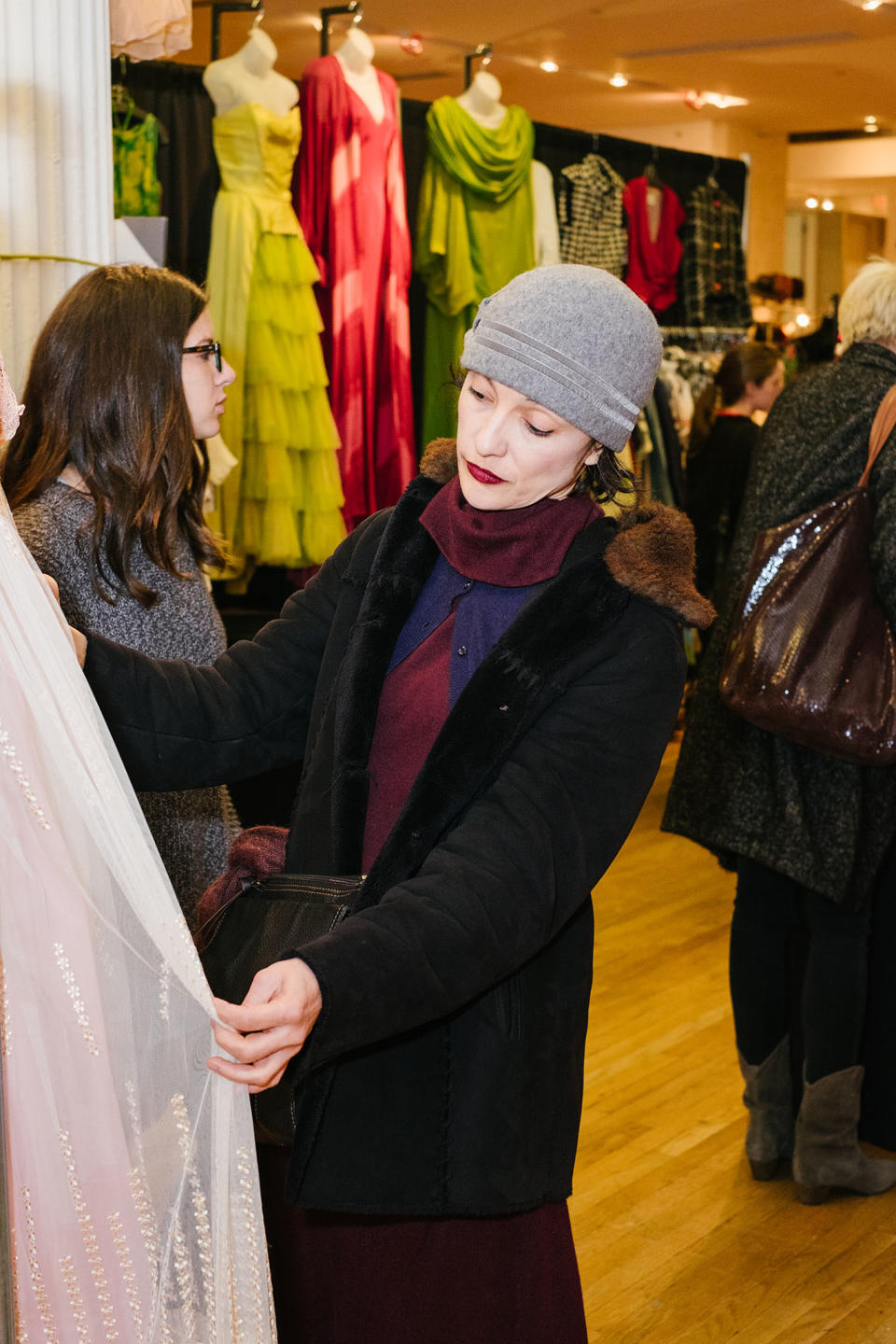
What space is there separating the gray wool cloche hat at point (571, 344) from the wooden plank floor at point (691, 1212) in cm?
163

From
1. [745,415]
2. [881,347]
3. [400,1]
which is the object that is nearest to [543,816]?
[881,347]

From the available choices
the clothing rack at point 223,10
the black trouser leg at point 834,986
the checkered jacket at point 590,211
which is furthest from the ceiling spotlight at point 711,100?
the black trouser leg at point 834,986

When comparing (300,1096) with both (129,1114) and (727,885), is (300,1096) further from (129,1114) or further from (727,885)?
(727,885)

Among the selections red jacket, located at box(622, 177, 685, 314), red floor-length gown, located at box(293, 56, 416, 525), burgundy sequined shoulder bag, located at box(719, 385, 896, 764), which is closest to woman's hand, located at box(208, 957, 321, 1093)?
burgundy sequined shoulder bag, located at box(719, 385, 896, 764)

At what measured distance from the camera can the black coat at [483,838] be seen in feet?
4.12

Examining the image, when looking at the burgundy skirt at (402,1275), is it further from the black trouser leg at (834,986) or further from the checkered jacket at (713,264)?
the checkered jacket at (713,264)

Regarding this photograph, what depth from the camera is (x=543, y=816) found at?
1.29 meters

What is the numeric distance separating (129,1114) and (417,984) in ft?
0.77

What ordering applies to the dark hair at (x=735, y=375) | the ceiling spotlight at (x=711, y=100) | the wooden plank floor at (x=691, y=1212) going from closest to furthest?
the wooden plank floor at (x=691, y=1212) → the dark hair at (x=735, y=375) → the ceiling spotlight at (x=711, y=100)

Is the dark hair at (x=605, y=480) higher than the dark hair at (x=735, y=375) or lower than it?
lower

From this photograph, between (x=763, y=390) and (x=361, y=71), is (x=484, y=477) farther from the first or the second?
(x=763, y=390)

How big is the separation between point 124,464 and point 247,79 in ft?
8.29

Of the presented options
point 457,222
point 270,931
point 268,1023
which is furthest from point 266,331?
point 268,1023

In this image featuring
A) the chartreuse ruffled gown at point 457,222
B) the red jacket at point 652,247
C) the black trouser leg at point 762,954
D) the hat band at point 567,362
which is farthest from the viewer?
the red jacket at point 652,247
